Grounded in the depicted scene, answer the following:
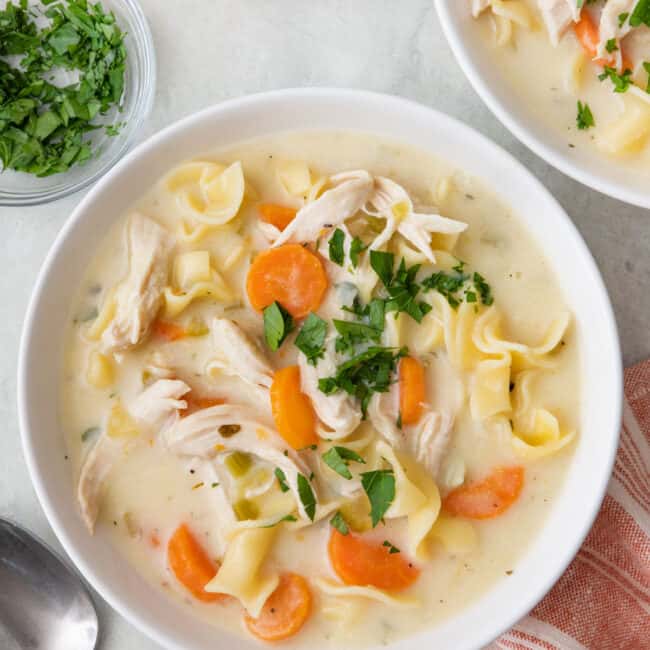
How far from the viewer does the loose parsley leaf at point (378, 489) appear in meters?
3.31

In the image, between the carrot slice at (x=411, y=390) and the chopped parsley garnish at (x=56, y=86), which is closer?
the carrot slice at (x=411, y=390)

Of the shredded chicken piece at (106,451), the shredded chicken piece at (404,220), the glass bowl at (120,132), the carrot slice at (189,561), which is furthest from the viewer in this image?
the glass bowl at (120,132)

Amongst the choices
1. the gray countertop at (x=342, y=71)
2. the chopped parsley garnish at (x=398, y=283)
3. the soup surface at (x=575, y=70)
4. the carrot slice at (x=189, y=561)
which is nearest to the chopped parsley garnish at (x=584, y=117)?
the soup surface at (x=575, y=70)

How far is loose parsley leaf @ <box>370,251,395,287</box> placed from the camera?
10.8ft

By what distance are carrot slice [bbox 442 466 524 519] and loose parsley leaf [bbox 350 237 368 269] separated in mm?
866

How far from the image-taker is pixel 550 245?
3389mm

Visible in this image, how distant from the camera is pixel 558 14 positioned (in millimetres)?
3332

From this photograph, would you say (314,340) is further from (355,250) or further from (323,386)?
(355,250)

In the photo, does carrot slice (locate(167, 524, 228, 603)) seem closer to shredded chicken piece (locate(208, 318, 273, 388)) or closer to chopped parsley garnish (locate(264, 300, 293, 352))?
shredded chicken piece (locate(208, 318, 273, 388))

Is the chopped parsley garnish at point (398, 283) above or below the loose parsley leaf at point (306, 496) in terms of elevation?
above

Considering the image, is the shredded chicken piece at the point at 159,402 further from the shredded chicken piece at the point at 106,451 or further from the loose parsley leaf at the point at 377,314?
the loose parsley leaf at the point at 377,314

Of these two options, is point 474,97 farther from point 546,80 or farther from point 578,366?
point 578,366

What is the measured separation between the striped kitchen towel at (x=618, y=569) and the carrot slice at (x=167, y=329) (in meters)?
1.73

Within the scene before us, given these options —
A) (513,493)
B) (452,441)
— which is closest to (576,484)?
(513,493)
